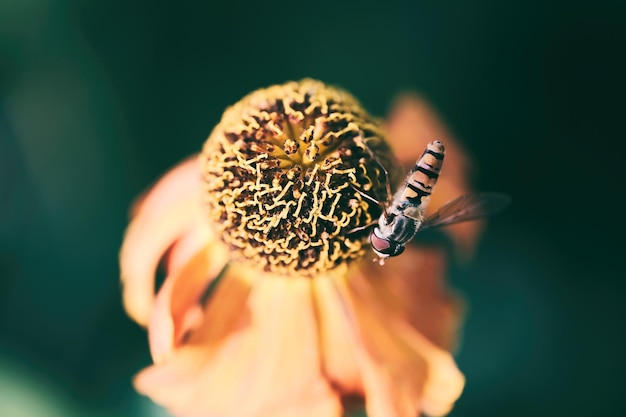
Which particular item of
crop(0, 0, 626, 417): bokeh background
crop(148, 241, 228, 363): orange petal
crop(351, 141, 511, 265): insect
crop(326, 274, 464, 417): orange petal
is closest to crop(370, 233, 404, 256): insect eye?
crop(351, 141, 511, 265): insect

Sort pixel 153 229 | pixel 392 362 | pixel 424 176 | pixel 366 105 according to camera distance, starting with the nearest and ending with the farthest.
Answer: pixel 424 176 < pixel 392 362 < pixel 153 229 < pixel 366 105

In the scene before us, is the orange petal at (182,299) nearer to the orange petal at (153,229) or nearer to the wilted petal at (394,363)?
the orange petal at (153,229)

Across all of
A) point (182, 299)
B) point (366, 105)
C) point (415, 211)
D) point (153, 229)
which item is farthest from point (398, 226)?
point (366, 105)

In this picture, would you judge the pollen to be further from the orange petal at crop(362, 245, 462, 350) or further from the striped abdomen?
the orange petal at crop(362, 245, 462, 350)

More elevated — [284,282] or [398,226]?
[398,226]

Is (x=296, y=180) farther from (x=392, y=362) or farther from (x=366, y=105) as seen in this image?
(x=366, y=105)

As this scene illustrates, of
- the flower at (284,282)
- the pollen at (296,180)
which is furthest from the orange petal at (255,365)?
the pollen at (296,180)
